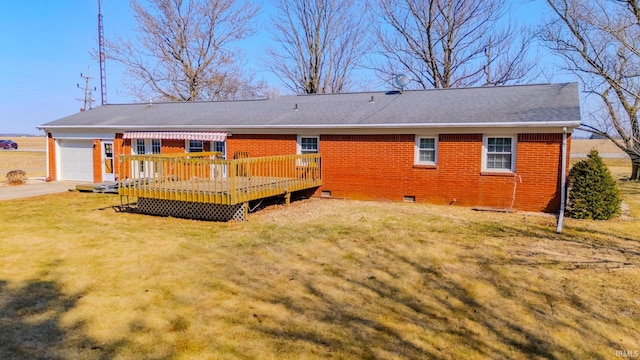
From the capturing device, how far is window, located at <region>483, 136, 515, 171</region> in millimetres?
12188

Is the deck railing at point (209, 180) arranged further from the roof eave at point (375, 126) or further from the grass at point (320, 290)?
the roof eave at point (375, 126)

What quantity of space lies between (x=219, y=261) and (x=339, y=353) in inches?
145

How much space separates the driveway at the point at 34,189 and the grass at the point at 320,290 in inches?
271

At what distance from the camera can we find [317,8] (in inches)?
1197

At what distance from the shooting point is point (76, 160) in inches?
786

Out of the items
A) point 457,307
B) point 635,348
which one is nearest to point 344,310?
point 457,307

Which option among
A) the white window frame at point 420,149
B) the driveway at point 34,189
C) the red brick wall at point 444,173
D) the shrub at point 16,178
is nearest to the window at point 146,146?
the driveway at point 34,189

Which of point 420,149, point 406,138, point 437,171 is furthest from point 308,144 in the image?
point 437,171

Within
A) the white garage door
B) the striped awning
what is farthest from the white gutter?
the white garage door

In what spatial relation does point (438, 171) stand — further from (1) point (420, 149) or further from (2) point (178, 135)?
(2) point (178, 135)

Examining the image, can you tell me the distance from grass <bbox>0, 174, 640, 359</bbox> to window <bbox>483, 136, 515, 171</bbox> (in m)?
→ 2.60

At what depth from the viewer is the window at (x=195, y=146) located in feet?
55.9

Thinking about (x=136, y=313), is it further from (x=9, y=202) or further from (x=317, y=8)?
(x=317, y=8)

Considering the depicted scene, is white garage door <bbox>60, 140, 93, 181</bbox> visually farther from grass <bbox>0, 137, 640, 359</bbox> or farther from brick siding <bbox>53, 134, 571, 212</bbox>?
grass <bbox>0, 137, 640, 359</bbox>
